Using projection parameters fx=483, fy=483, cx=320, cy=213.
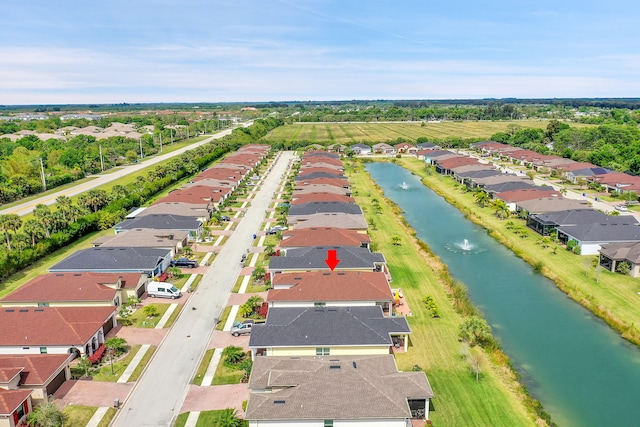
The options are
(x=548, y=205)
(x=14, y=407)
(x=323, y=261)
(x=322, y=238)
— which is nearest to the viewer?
(x=14, y=407)

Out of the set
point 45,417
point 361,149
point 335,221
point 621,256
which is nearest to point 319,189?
point 335,221

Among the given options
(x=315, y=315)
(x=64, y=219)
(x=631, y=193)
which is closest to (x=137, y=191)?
(x=64, y=219)

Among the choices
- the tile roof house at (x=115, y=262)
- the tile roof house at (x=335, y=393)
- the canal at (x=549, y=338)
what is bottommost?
the canal at (x=549, y=338)

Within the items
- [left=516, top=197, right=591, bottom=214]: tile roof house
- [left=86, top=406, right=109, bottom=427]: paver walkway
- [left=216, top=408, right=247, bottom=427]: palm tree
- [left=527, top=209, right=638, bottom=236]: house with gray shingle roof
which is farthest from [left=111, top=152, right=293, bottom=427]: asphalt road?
[left=516, top=197, right=591, bottom=214]: tile roof house

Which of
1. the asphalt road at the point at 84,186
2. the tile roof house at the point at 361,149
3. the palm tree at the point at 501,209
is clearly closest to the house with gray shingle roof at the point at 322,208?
the palm tree at the point at 501,209

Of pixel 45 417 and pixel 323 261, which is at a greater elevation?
pixel 323 261

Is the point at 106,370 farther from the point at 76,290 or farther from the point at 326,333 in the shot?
the point at 326,333

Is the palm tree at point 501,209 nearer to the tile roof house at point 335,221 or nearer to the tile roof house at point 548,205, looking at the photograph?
the tile roof house at point 548,205

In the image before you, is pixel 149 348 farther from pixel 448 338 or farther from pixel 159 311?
pixel 448 338
